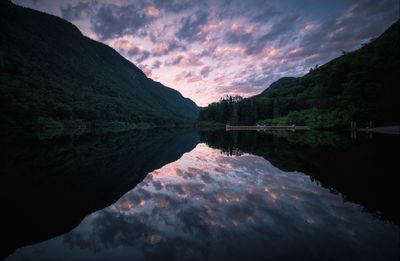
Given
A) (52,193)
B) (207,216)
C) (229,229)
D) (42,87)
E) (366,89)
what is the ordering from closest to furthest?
(229,229) < (207,216) < (52,193) < (366,89) < (42,87)

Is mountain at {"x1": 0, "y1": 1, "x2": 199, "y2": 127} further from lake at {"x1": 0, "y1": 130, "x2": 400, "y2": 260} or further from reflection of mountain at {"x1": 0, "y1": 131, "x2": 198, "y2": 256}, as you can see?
lake at {"x1": 0, "y1": 130, "x2": 400, "y2": 260}

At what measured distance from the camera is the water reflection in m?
3.79

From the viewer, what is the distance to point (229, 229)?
15.4 ft

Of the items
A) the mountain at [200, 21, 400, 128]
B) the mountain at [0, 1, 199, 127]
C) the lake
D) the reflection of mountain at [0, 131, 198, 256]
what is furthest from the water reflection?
the mountain at [0, 1, 199, 127]

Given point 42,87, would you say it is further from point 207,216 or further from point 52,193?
point 207,216

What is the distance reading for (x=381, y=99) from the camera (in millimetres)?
36844

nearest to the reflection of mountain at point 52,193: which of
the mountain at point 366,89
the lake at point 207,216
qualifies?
the lake at point 207,216

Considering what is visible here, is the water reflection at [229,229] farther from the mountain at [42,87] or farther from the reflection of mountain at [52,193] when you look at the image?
the mountain at [42,87]

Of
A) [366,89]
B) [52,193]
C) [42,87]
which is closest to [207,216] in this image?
[52,193]

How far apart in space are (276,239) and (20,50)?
19124 cm

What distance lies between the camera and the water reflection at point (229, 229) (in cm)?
379

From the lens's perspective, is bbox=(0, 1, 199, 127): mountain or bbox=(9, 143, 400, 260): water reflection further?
bbox=(0, 1, 199, 127): mountain

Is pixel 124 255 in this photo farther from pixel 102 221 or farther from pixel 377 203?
pixel 377 203

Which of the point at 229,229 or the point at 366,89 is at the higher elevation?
the point at 366,89
